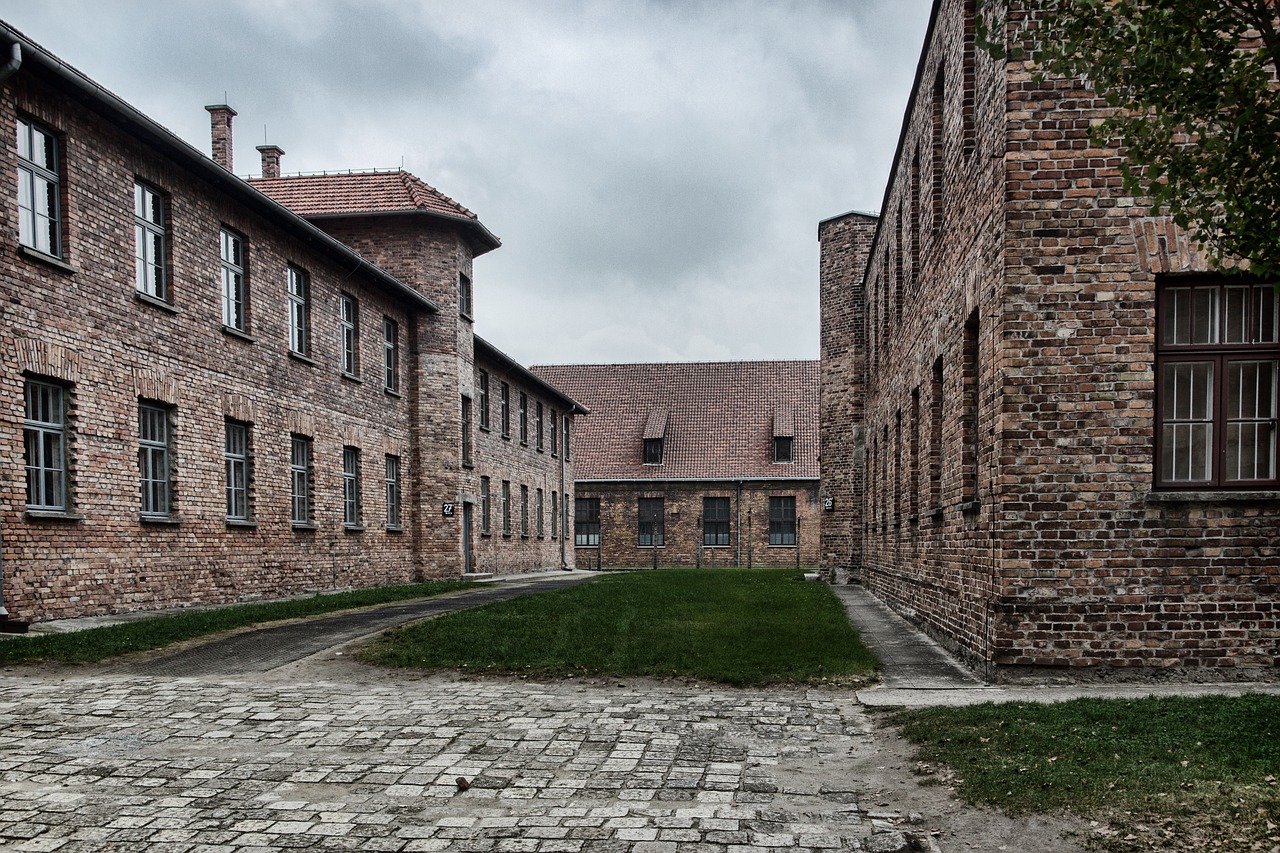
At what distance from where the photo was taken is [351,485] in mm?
22328

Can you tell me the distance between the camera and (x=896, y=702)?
7367 millimetres

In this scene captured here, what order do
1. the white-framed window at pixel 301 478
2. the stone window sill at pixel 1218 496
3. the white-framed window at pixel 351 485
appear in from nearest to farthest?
the stone window sill at pixel 1218 496 → the white-framed window at pixel 301 478 → the white-framed window at pixel 351 485

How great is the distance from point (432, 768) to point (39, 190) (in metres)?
10.4

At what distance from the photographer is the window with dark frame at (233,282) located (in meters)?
17.1

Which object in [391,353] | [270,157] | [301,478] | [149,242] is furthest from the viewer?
[270,157]

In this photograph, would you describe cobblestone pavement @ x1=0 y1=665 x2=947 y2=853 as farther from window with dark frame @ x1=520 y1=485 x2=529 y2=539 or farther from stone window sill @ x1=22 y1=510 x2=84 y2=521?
window with dark frame @ x1=520 y1=485 x2=529 y2=539

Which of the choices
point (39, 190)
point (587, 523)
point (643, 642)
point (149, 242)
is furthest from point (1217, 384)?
point (587, 523)

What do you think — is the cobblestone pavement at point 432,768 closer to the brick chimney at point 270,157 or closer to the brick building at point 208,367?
the brick building at point 208,367

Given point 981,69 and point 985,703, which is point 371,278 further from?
point 985,703

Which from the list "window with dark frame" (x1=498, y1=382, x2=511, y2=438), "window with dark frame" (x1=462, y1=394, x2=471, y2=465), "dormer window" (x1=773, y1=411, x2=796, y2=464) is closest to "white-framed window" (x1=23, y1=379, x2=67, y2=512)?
"window with dark frame" (x1=462, y1=394, x2=471, y2=465)

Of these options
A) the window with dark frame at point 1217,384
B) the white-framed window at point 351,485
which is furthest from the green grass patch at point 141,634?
the window with dark frame at point 1217,384

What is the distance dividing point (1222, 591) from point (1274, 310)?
2.18m

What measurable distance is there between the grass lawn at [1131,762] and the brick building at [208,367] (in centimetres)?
1057

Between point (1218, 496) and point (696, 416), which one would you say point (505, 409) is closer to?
point (696, 416)
